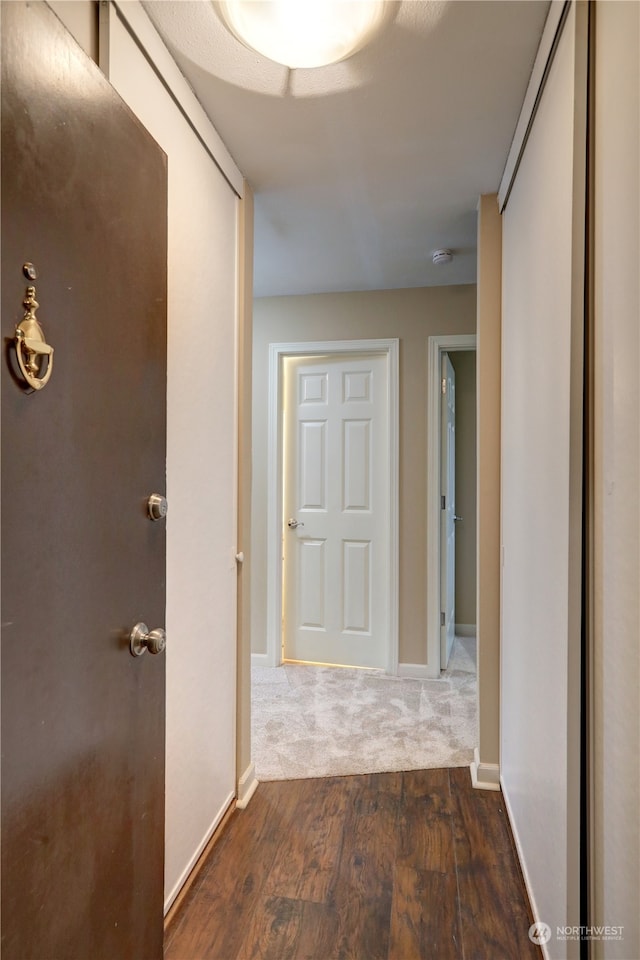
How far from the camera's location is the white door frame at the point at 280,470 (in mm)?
3334

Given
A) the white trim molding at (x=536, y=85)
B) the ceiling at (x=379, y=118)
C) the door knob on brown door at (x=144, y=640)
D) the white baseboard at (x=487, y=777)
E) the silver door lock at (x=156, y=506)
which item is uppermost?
the ceiling at (x=379, y=118)

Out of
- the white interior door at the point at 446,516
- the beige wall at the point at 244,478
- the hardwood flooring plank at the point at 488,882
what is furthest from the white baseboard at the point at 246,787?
the white interior door at the point at 446,516

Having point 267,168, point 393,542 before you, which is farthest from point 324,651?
point 267,168

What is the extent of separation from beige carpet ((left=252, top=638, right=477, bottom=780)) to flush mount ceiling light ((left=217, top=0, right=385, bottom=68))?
2470mm

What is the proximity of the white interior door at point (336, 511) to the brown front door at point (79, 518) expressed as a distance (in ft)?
Answer: 7.79

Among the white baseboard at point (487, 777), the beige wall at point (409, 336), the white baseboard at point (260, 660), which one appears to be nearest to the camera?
the white baseboard at point (487, 777)

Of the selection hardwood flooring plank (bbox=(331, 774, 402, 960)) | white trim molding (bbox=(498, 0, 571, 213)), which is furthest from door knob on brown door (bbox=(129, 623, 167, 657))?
white trim molding (bbox=(498, 0, 571, 213))

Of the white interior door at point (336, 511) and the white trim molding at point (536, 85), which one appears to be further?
the white interior door at point (336, 511)

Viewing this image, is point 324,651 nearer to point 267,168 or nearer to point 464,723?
point 464,723

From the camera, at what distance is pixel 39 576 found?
80 cm

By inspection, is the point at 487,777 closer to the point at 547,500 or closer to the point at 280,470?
the point at 547,500

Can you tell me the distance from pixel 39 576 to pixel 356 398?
285 centimetres

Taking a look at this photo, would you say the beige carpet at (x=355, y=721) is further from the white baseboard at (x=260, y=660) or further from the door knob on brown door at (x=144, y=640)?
the door knob on brown door at (x=144, y=640)

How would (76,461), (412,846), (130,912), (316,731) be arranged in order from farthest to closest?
(316,731)
(412,846)
(130,912)
(76,461)
